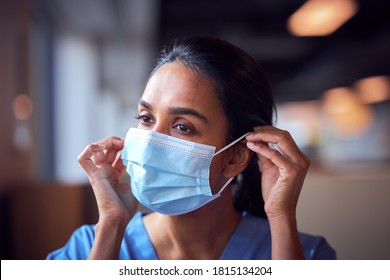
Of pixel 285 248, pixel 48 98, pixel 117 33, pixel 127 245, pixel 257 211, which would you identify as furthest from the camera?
pixel 117 33

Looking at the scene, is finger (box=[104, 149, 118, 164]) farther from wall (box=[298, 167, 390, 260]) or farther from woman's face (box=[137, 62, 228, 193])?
wall (box=[298, 167, 390, 260])

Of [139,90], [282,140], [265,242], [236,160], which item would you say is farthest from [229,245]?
[139,90]

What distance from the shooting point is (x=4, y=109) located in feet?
5.41

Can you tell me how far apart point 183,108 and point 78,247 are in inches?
17.6

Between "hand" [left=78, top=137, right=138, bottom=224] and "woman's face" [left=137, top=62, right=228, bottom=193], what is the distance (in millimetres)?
114

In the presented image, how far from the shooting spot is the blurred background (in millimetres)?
1350

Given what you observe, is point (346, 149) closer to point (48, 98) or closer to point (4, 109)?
point (48, 98)

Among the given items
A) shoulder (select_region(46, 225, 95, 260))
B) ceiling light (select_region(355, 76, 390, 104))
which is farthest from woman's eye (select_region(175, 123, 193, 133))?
ceiling light (select_region(355, 76, 390, 104))

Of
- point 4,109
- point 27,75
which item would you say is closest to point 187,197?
point 4,109

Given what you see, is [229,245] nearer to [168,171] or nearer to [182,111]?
→ [168,171]

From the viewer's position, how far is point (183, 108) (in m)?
0.93

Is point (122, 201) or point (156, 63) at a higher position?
point (156, 63)
